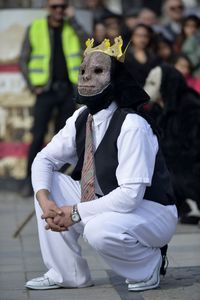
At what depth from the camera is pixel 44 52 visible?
1002 cm

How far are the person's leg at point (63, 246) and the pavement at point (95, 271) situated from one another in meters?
0.09

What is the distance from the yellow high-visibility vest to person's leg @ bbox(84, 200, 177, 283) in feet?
15.5

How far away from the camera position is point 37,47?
10.0m

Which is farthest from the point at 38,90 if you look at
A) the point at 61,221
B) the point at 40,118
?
the point at 61,221

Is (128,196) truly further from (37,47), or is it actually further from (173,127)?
(37,47)

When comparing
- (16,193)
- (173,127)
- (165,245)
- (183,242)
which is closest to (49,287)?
(165,245)

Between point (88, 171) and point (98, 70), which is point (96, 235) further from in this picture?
point (98, 70)

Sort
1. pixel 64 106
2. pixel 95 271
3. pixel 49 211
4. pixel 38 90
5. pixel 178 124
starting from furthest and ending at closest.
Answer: pixel 64 106, pixel 38 90, pixel 178 124, pixel 95 271, pixel 49 211

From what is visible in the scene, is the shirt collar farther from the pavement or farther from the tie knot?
the pavement

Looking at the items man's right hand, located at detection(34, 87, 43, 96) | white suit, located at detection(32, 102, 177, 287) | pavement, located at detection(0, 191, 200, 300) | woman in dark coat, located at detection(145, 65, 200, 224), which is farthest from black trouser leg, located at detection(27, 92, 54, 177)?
white suit, located at detection(32, 102, 177, 287)

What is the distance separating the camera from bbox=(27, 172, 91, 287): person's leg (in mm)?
5539

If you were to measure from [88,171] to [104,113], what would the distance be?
1.13 feet

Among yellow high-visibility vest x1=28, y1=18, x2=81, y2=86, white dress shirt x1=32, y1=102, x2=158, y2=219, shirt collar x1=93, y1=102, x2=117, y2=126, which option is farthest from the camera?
yellow high-visibility vest x1=28, y1=18, x2=81, y2=86

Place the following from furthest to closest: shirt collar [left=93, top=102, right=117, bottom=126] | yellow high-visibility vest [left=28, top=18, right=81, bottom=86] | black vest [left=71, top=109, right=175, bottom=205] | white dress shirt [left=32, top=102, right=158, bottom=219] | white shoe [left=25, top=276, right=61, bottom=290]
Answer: yellow high-visibility vest [left=28, top=18, right=81, bottom=86] < white shoe [left=25, top=276, right=61, bottom=290] < shirt collar [left=93, top=102, right=117, bottom=126] < black vest [left=71, top=109, right=175, bottom=205] < white dress shirt [left=32, top=102, right=158, bottom=219]
